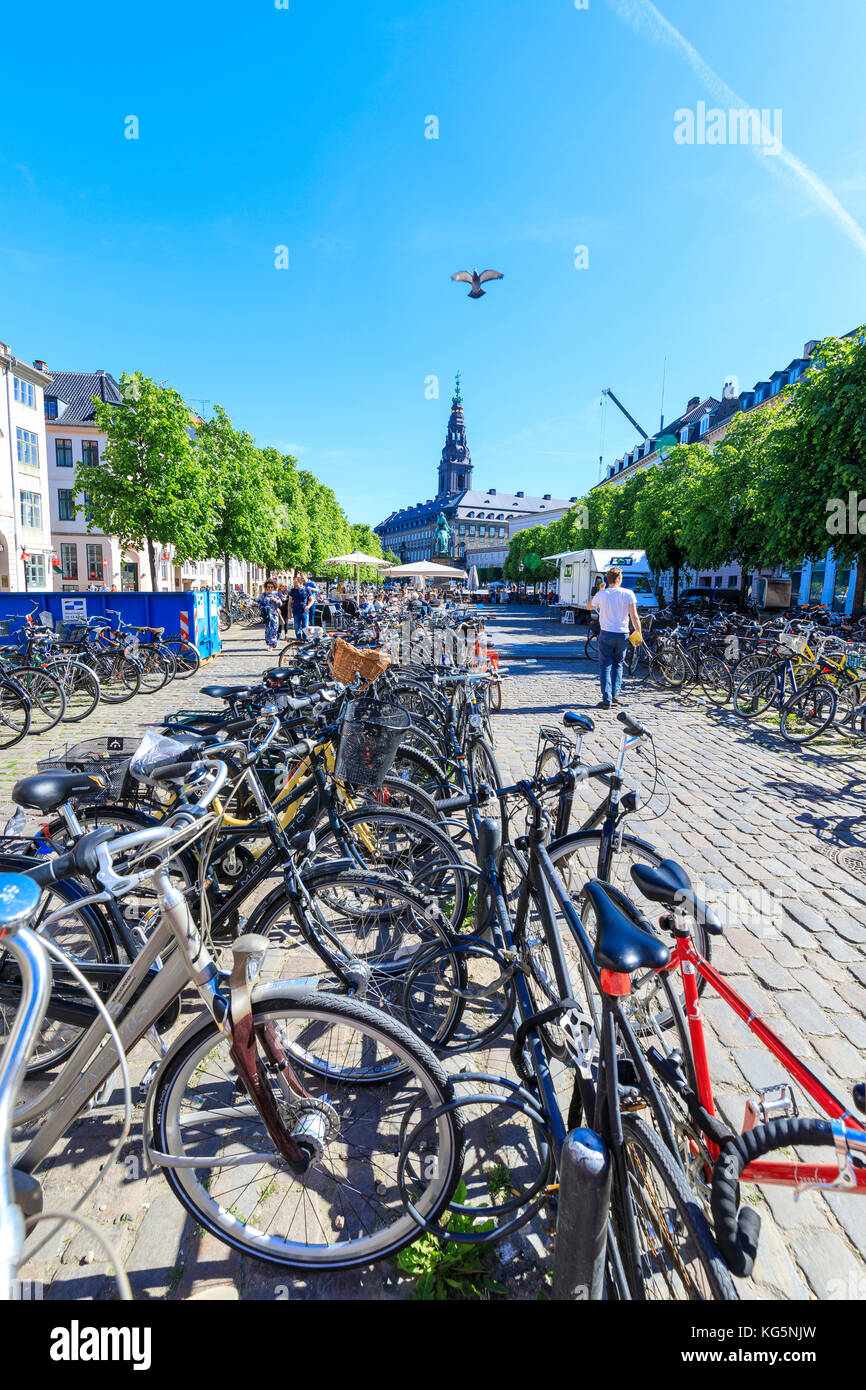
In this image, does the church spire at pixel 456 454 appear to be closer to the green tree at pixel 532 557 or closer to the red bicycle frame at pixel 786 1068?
the green tree at pixel 532 557

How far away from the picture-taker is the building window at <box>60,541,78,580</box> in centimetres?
4284

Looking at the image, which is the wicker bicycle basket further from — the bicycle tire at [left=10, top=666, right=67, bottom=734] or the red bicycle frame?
the bicycle tire at [left=10, top=666, right=67, bottom=734]

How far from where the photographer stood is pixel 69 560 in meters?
42.9

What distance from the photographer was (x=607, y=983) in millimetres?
1464

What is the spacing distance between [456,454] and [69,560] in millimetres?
119048

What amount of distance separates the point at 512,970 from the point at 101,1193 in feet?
4.65

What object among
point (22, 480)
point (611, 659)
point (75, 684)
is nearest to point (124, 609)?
point (75, 684)

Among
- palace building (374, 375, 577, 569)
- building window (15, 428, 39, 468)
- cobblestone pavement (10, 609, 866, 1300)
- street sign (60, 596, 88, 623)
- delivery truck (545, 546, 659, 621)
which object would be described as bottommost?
cobblestone pavement (10, 609, 866, 1300)

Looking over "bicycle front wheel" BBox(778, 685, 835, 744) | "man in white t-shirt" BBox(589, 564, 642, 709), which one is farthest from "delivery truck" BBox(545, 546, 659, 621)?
"bicycle front wheel" BBox(778, 685, 835, 744)

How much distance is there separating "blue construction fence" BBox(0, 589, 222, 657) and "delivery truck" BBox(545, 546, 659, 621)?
1274 centimetres

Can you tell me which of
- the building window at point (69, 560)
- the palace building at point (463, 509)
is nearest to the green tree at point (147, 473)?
the building window at point (69, 560)

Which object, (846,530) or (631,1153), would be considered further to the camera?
(846,530)
